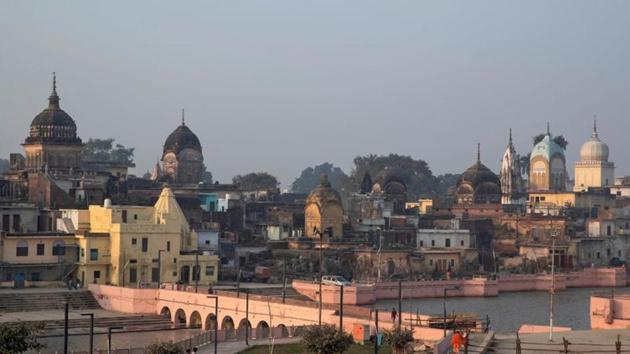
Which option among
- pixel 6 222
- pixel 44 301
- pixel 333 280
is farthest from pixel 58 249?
pixel 333 280

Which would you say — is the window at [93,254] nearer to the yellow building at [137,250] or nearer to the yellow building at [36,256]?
the yellow building at [137,250]

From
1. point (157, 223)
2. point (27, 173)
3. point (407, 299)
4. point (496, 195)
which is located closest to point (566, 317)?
point (407, 299)

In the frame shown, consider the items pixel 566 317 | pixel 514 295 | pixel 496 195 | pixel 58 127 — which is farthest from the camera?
pixel 496 195

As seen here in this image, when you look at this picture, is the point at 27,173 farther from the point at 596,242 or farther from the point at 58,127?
the point at 596,242

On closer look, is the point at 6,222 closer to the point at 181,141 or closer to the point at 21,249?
the point at 21,249

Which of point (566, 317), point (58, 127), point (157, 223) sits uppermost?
point (58, 127)

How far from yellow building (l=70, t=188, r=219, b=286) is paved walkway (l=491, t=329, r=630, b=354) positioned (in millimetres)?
24297

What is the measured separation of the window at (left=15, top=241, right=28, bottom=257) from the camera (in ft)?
183

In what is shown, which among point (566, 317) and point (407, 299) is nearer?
point (566, 317)

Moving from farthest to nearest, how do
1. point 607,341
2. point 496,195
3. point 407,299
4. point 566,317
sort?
point 496,195 → point 407,299 → point 566,317 → point 607,341

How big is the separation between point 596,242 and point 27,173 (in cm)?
3313

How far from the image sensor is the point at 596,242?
7969cm

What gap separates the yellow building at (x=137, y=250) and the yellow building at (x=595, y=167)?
166 ft

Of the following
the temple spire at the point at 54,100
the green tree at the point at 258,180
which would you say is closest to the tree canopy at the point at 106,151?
the green tree at the point at 258,180
